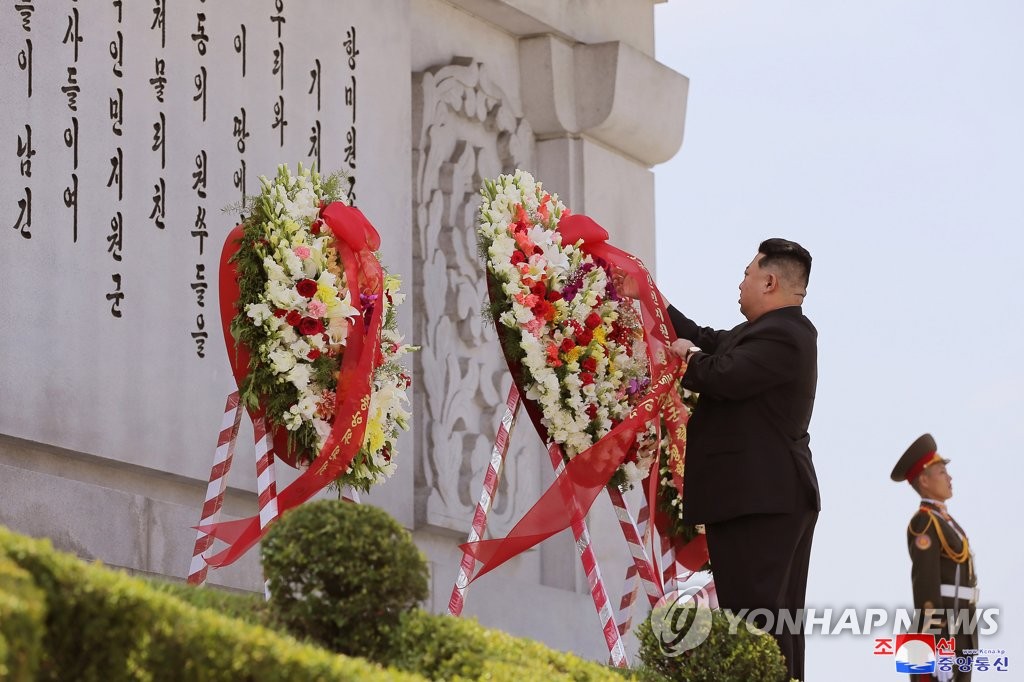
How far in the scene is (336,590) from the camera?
389cm

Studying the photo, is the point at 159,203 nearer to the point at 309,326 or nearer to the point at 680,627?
the point at 309,326

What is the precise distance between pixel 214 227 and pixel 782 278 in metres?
2.49

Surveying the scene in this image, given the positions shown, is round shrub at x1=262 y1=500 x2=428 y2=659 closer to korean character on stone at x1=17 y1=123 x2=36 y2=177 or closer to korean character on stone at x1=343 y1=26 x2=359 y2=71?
korean character on stone at x1=17 y1=123 x2=36 y2=177

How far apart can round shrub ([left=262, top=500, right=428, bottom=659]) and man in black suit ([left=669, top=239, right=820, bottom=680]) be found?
188 cm

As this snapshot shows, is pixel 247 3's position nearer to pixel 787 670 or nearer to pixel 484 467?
pixel 484 467

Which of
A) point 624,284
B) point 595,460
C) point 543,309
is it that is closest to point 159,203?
point 543,309

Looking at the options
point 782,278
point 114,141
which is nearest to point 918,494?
point 782,278

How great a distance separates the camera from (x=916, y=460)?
7.31 meters

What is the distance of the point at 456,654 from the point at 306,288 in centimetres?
189

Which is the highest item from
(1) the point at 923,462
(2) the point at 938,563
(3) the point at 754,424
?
(3) the point at 754,424

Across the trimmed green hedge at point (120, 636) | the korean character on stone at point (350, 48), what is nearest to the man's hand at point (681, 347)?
the korean character on stone at point (350, 48)

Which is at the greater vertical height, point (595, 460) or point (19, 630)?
point (595, 460)

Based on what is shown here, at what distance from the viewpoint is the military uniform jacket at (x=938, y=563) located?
277 inches

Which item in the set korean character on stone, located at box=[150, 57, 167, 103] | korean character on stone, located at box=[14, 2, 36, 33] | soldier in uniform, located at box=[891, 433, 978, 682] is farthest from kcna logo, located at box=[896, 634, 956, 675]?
korean character on stone, located at box=[14, 2, 36, 33]
